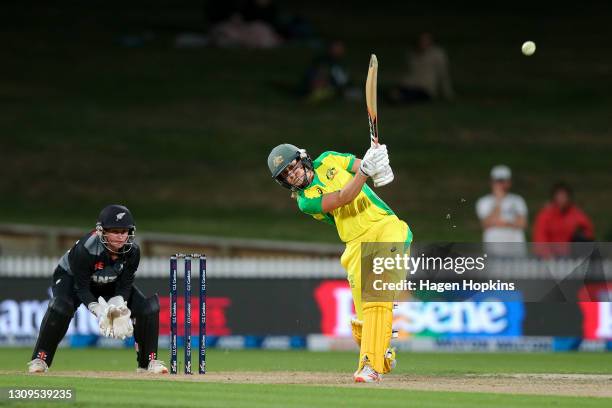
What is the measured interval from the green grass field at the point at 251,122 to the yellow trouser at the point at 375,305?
9.62 metres

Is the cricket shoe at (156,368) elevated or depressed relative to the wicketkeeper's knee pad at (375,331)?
Result: depressed

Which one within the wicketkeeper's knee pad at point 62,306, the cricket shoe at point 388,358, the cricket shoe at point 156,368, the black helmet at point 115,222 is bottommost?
the cricket shoe at point 156,368

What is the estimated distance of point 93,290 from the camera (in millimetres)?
11305

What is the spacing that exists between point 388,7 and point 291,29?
277 inches

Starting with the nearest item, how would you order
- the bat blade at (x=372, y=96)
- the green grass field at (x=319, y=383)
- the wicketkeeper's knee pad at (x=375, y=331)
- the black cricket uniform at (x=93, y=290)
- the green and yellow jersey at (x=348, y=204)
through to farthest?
1. the green grass field at (x=319, y=383)
2. the wicketkeeper's knee pad at (x=375, y=331)
3. the green and yellow jersey at (x=348, y=204)
4. the bat blade at (x=372, y=96)
5. the black cricket uniform at (x=93, y=290)

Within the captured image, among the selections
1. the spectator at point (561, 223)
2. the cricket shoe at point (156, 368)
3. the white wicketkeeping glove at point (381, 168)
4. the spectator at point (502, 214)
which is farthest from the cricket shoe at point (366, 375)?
the spectator at point (561, 223)

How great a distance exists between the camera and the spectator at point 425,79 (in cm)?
2630

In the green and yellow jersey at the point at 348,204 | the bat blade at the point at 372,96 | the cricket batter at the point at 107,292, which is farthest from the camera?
the cricket batter at the point at 107,292

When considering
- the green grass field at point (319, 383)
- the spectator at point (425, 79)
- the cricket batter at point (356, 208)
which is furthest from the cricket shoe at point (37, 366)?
the spectator at point (425, 79)

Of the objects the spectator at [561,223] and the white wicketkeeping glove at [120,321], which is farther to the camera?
the spectator at [561,223]

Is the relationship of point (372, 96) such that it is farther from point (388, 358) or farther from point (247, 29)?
point (247, 29)

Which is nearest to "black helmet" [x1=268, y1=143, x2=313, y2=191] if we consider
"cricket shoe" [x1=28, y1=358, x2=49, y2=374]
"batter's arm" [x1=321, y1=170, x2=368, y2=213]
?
"batter's arm" [x1=321, y1=170, x2=368, y2=213]

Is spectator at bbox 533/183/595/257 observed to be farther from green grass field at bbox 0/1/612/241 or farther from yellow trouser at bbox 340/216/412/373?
yellow trouser at bbox 340/216/412/373

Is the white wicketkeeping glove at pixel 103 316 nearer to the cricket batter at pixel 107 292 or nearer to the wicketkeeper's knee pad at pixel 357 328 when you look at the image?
the cricket batter at pixel 107 292
